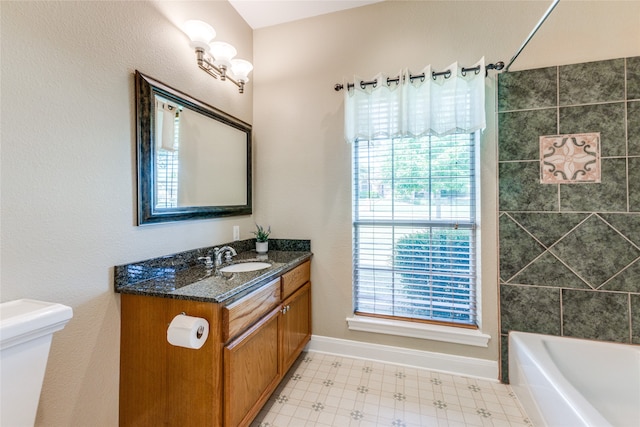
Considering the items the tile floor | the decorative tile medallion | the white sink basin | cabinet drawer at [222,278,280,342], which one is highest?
the decorative tile medallion

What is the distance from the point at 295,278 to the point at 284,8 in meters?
2.07

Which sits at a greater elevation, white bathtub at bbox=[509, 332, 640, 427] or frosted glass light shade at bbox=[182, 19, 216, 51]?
frosted glass light shade at bbox=[182, 19, 216, 51]

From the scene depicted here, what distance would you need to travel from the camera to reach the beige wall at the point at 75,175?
969 mm

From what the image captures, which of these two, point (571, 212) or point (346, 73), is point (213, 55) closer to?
point (346, 73)

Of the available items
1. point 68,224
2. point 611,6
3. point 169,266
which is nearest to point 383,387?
point 169,266

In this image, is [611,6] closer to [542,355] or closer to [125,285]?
[542,355]

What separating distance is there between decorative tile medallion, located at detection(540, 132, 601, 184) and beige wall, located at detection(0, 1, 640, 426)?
1.03ft

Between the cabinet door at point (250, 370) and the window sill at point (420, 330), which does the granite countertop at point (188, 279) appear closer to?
the cabinet door at point (250, 370)

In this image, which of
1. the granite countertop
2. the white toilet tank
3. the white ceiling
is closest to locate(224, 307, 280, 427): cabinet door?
the granite countertop

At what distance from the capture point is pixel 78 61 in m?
1.14

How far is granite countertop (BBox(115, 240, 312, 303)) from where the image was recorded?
3.98ft

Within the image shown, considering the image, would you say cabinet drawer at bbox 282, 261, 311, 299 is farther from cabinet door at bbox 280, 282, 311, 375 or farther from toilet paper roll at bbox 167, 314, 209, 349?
toilet paper roll at bbox 167, 314, 209, 349

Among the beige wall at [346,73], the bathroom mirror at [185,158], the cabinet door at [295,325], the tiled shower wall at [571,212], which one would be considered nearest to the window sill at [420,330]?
the beige wall at [346,73]

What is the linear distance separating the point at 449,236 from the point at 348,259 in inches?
30.0
